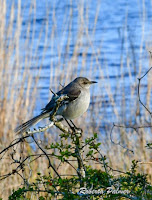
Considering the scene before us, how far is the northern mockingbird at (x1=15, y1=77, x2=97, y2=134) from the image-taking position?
12.0 feet

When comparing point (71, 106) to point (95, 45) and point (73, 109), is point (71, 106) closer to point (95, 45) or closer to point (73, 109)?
point (73, 109)

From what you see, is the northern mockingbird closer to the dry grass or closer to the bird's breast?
the bird's breast

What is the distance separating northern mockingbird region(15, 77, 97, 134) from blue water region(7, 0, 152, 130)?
1.25m

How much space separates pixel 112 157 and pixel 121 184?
3.20 m

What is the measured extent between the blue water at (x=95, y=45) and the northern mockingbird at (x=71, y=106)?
1248 millimetres

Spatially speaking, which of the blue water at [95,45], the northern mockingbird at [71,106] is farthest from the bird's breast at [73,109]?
the blue water at [95,45]

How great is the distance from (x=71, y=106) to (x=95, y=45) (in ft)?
20.3

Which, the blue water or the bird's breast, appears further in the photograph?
the blue water

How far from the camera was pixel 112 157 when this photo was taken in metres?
5.25

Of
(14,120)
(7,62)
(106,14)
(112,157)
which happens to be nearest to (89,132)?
(112,157)

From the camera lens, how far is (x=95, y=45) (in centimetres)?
978

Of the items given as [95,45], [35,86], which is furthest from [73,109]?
[95,45]

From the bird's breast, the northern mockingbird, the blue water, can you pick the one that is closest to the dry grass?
the blue water

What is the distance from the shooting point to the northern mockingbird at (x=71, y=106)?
3.64 m
